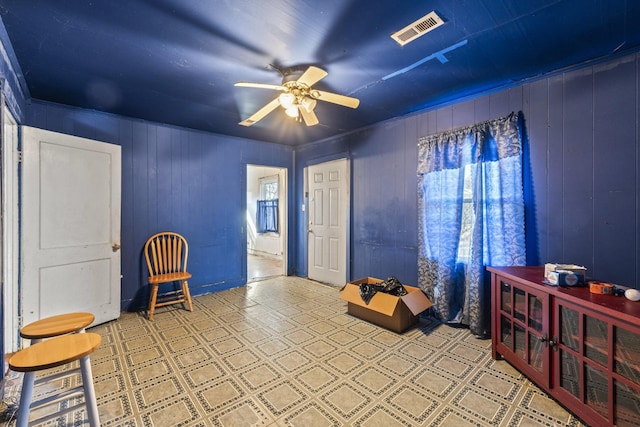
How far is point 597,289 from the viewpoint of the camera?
169 centimetres

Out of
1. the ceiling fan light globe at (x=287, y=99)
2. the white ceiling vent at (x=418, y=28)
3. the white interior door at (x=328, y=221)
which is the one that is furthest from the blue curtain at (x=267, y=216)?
the white ceiling vent at (x=418, y=28)

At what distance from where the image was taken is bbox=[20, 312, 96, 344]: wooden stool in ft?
5.22

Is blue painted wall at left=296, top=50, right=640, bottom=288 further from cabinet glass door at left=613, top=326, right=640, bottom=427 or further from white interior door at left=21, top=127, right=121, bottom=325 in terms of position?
white interior door at left=21, top=127, right=121, bottom=325

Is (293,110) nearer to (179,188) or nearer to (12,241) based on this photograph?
(179,188)

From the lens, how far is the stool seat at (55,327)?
159 centimetres

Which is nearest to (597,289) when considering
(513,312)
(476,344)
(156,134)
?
(513,312)

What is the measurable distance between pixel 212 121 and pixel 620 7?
12.4ft

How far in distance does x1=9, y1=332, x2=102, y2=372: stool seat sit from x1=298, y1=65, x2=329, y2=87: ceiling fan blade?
2060 mm

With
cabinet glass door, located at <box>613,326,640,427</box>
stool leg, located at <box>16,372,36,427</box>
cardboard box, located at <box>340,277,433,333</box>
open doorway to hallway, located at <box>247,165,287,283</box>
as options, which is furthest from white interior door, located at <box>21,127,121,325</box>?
cabinet glass door, located at <box>613,326,640,427</box>

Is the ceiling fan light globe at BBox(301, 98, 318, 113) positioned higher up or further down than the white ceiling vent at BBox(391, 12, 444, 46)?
further down

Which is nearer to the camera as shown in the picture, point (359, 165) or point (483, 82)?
point (483, 82)

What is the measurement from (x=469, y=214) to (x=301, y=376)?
2.18 m

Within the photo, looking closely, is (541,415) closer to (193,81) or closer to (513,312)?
(513,312)

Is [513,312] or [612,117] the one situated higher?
[612,117]
